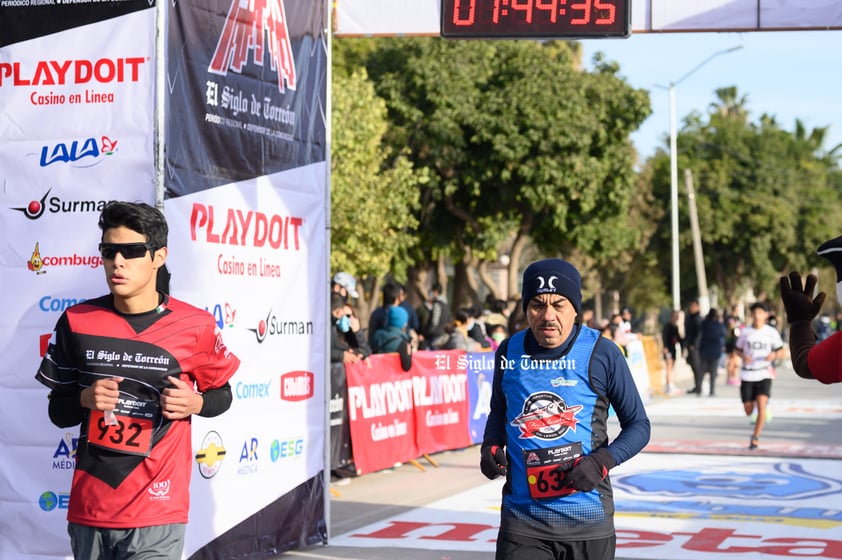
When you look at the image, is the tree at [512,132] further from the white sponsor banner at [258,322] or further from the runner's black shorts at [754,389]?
the white sponsor banner at [258,322]

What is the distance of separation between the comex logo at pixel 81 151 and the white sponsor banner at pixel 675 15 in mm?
3174

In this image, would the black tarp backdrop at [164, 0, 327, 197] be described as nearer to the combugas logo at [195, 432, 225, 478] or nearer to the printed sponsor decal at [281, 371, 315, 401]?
the printed sponsor decal at [281, 371, 315, 401]

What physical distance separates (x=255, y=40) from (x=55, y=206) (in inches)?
77.0

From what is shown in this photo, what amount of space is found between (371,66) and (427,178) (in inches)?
193

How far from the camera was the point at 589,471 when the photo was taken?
4.75 metres

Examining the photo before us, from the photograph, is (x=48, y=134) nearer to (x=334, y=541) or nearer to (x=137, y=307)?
(x=137, y=307)

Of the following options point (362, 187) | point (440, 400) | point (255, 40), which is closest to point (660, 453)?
point (440, 400)

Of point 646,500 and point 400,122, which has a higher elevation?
point 400,122

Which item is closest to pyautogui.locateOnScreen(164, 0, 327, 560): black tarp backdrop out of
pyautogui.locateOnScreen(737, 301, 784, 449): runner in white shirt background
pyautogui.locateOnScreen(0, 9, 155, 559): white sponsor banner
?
pyautogui.locateOnScreen(0, 9, 155, 559): white sponsor banner

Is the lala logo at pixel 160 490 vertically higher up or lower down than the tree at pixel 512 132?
lower down

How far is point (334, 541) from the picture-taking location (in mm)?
9617

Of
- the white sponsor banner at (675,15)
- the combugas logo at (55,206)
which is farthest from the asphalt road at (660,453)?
the white sponsor banner at (675,15)

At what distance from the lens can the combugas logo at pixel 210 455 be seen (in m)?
7.82

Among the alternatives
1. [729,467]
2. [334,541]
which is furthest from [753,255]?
[334,541]
